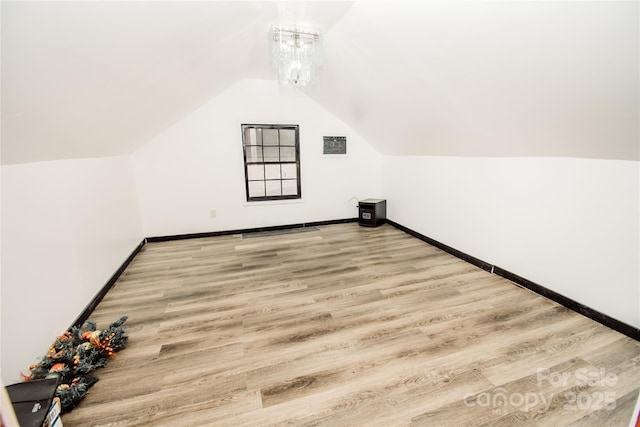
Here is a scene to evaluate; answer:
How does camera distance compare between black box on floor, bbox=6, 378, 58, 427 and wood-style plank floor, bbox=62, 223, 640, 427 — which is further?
wood-style plank floor, bbox=62, 223, 640, 427

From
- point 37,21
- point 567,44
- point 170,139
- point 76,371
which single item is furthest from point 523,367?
point 170,139

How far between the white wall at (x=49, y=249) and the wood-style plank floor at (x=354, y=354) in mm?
373

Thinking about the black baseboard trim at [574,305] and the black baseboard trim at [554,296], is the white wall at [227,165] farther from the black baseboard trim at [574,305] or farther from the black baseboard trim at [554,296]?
the black baseboard trim at [574,305]

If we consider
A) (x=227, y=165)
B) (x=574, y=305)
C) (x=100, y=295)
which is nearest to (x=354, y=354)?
(x=574, y=305)

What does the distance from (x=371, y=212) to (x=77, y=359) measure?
3969 mm

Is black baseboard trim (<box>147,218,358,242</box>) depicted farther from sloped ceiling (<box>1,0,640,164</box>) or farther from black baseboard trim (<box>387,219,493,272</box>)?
sloped ceiling (<box>1,0,640,164</box>)

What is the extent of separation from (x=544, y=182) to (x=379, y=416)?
239cm

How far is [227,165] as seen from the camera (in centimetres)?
432

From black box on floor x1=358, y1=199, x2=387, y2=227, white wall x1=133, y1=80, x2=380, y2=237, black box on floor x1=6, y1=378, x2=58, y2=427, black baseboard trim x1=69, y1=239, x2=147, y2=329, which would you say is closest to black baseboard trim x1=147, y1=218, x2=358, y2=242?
white wall x1=133, y1=80, x2=380, y2=237

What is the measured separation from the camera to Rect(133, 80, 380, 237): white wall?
406cm

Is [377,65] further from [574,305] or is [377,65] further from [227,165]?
[574,305]

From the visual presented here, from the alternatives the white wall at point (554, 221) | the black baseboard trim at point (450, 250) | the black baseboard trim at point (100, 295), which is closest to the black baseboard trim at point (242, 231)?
the black baseboard trim at point (100, 295)

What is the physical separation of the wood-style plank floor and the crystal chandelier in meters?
2.01

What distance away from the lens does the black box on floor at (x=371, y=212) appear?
15.7 feet
